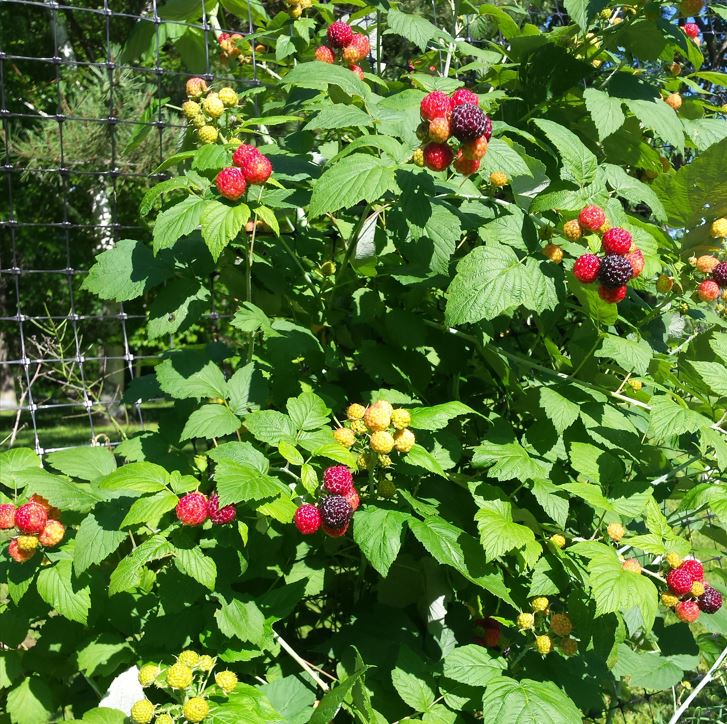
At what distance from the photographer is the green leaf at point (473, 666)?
4.57 feet

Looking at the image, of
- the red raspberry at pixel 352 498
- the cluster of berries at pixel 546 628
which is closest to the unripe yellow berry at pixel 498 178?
the red raspberry at pixel 352 498

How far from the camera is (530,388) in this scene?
5.41ft

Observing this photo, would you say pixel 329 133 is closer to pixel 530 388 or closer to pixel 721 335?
pixel 530 388

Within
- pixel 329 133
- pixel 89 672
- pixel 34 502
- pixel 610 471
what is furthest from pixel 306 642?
pixel 329 133

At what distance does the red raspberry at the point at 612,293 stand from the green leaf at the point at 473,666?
68cm

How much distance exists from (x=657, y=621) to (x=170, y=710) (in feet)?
4.11

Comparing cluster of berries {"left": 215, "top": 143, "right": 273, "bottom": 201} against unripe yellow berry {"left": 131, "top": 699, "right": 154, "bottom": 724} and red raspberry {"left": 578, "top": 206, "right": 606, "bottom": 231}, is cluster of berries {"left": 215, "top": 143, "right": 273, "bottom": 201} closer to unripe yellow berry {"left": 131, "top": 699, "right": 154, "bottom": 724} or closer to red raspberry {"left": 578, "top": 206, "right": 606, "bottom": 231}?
red raspberry {"left": 578, "top": 206, "right": 606, "bottom": 231}

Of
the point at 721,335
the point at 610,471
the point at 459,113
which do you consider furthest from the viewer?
the point at 721,335

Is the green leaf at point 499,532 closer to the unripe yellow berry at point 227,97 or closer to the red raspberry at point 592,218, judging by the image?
the red raspberry at point 592,218

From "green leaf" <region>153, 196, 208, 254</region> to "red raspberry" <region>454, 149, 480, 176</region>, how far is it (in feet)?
1.40

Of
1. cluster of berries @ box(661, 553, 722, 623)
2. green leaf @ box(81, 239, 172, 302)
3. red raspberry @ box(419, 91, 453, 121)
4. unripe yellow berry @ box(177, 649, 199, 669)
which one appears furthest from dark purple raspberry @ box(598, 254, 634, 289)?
unripe yellow berry @ box(177, 649, 199, 669)

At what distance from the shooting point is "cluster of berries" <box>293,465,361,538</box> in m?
1.21

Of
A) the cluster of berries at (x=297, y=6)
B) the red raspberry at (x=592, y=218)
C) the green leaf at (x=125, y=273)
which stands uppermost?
the cluster of berries at (x=297, y=6)

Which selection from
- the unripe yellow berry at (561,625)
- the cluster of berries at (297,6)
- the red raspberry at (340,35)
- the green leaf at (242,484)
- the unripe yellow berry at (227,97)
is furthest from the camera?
the cluster of berries at (297,6)
